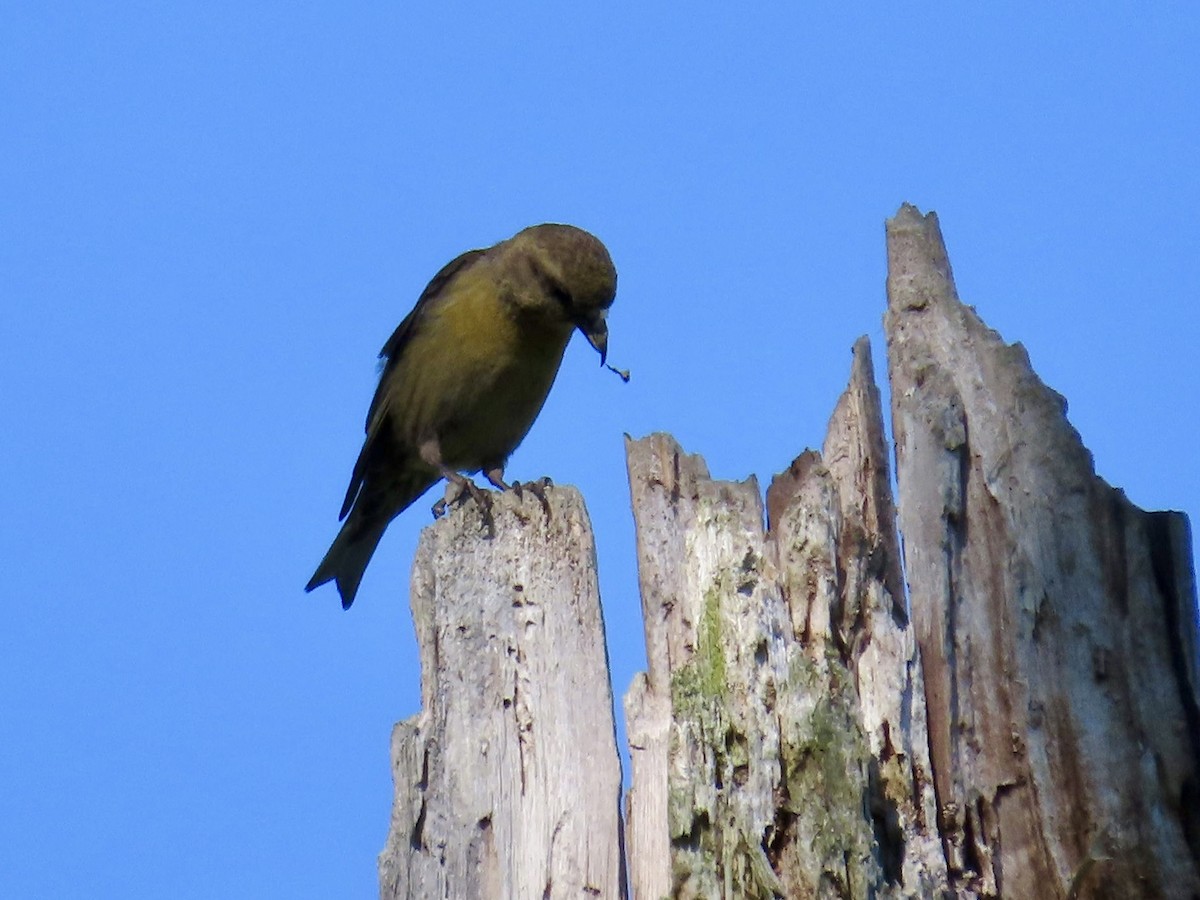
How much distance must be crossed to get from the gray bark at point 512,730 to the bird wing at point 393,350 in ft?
11.4

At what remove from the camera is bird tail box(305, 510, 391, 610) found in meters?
8.20

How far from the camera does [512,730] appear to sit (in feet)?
13.7

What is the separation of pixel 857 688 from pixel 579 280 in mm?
3536

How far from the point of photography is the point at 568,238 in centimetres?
733

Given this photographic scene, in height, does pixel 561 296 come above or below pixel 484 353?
above

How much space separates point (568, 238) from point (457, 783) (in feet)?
12.0

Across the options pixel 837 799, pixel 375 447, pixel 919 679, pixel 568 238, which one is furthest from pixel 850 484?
pixel 375 447

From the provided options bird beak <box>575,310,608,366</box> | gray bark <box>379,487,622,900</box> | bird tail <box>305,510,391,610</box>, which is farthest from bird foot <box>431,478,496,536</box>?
bird tail <box>305,510,391,610</box>

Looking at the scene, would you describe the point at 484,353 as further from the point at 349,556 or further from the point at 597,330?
the point at 349,556

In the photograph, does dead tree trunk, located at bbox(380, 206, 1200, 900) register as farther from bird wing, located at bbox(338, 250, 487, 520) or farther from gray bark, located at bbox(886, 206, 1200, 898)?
bird wing, located at bbox(338, 250, 487, 520)

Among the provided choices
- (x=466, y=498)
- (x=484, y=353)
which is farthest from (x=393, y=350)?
(x=466, y=498)

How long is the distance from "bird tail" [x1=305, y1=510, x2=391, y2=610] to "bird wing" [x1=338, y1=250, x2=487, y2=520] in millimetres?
102

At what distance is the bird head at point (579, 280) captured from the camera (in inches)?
282

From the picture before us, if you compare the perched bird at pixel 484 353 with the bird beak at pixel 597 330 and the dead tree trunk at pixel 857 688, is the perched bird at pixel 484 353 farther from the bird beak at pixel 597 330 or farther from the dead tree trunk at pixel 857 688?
the dead tree trunk at pixel 857 688
